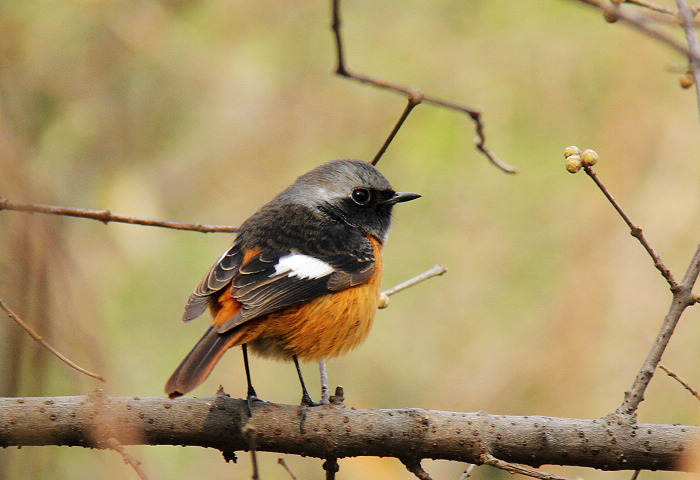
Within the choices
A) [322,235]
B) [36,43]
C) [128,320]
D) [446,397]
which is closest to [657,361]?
[322,235]

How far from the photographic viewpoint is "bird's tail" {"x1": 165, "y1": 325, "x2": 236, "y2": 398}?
2758 mm

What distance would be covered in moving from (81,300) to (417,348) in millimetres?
4845

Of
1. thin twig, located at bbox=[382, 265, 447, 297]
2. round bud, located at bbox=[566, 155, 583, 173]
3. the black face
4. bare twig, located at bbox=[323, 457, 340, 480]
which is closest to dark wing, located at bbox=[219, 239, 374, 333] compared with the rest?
thin twig, located at bbox=[382, 265, 447, 297]

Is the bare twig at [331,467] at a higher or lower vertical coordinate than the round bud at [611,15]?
lower

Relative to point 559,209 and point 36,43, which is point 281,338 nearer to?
point 36,43

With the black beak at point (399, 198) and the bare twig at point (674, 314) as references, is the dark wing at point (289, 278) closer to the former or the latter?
the black beak at point (399, 198)

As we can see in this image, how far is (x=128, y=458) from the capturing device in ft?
7.42

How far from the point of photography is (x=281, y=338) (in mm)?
3512

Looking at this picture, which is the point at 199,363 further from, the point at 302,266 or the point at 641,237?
the point at 641,237

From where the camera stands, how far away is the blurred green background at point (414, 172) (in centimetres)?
568

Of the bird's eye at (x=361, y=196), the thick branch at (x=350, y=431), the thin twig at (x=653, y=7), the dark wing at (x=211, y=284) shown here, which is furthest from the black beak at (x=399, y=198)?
the thin twig at (x=653, y=7)

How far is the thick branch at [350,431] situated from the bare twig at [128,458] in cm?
8

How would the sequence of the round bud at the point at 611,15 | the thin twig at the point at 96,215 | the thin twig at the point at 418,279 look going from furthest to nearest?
the thin twig at the point at 418,279 → the thin twig at the point at 96,215 → the round bud at the point at 611,15

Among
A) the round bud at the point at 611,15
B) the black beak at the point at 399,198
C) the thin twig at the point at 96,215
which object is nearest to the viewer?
the round bud at the point at 611,15
